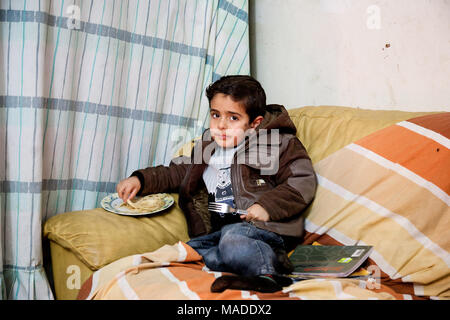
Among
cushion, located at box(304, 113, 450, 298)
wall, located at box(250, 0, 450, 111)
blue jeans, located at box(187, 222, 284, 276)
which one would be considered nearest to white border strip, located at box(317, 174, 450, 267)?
cushion, located at box(304, 113, 450, 298)

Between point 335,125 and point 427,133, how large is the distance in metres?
0.33

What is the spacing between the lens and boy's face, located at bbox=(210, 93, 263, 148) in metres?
1.62

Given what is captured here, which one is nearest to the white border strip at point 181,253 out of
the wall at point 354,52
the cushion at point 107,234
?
the cushion at point 107,234

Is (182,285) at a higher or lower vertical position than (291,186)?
lower

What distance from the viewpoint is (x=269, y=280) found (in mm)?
1203

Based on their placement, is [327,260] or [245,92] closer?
→ [327,260]

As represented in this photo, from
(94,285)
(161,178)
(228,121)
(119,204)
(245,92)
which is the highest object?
(245,92)

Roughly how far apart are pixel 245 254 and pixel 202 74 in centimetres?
103

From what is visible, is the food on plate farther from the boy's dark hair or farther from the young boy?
the boy's dark hair

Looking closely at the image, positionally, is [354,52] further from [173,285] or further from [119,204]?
[173,285]

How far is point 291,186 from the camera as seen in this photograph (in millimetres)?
1538

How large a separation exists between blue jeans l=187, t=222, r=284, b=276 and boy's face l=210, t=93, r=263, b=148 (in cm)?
31

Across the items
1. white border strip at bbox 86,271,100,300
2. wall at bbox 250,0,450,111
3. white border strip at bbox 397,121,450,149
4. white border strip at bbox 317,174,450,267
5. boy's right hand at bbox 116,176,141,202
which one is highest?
wall at bbox 250,0,450,111

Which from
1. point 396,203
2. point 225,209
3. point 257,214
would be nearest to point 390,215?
point 396,203
